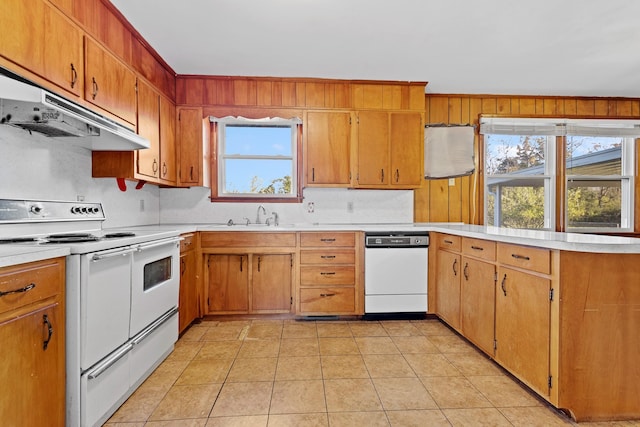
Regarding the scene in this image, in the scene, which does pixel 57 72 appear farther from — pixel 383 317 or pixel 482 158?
pixel 482 158

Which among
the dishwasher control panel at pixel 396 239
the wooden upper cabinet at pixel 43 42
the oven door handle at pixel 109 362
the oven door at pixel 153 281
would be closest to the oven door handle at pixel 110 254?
the oven door at pixel 153 281

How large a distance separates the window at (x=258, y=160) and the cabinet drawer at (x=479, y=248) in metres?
1.81

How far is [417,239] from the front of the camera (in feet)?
10.5

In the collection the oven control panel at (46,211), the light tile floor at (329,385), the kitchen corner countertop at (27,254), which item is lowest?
the light tile floor at (329,385)

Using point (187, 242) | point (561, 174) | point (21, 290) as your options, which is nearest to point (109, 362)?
point (21, 290)

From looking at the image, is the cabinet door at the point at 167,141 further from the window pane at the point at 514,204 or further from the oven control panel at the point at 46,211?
the window pane at the point at 514,204

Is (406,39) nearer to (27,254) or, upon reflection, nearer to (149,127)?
(149,127)

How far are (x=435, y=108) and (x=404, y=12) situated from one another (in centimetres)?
177

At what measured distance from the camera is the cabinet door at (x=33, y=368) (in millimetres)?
1137

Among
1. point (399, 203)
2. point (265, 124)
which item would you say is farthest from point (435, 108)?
point (265, 124)

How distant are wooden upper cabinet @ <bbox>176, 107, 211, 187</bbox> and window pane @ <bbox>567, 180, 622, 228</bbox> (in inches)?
169

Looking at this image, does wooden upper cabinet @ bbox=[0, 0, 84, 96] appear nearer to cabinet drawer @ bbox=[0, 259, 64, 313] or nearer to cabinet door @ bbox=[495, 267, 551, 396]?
cabinet drawer @ bbox=[0, 259, 64, 313]

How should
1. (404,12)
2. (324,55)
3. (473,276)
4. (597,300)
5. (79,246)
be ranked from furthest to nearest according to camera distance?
(324,55)
(473,276)
(404,12)
(597,300)
(79,246)

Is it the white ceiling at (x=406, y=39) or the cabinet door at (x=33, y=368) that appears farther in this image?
the white ceiling at (x=406, y=39)
